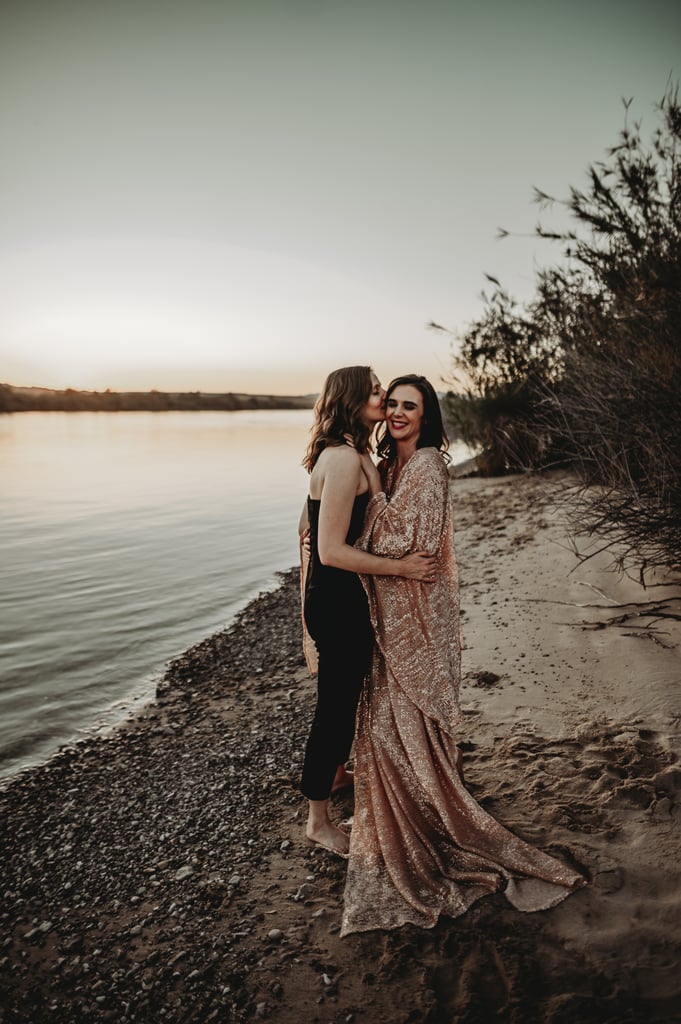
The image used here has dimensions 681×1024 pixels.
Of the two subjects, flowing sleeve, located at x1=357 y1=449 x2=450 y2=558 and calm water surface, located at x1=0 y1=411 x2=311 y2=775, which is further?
calm water surface, located at x1=0 y1=411 x2=311 y2=775

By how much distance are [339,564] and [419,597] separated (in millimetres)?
439

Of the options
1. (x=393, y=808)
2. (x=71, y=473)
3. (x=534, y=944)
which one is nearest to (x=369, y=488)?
(x=393, y=808)

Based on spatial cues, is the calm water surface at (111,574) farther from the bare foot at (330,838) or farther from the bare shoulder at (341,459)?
the bare shoulder at (341,459)

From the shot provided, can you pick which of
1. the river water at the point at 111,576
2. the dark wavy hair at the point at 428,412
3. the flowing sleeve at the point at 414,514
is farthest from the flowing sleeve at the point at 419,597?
the river water at the point at 111,576

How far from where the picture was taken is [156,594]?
31.2 feet

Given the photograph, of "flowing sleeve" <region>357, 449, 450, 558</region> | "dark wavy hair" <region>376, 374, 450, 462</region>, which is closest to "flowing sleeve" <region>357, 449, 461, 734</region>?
"flowing sleeve" <region>357, 449, 450, 558</region>

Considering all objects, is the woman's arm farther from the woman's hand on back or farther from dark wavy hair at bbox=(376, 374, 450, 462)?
dark wavy hair at bbox=(376, 374, 450, 462)

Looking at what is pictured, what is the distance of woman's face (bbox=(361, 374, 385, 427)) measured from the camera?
2756 millimetres

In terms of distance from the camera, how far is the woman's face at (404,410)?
2.80 meters

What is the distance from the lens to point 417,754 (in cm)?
279

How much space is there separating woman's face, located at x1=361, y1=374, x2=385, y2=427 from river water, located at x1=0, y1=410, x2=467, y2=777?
4073 millimetres

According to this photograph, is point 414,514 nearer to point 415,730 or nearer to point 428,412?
point 428,412

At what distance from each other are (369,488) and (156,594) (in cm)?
751

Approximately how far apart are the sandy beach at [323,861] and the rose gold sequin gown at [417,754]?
155 millimetres
